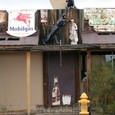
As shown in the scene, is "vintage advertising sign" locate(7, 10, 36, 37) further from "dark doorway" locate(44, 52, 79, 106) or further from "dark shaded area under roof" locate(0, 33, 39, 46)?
"dark doorway" locate(44, 52, 79, 106)

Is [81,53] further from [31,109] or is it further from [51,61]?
[31,109]

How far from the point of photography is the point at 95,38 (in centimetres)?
1903

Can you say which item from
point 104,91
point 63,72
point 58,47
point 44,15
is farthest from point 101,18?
point 104,91

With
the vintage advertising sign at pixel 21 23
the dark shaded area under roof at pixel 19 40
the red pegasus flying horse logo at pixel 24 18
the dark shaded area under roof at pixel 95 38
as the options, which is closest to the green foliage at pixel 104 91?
the dark shaded area under roof at pixel 95 38

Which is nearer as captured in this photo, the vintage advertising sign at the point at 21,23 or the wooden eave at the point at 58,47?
the wooden eave at the point at 58,47

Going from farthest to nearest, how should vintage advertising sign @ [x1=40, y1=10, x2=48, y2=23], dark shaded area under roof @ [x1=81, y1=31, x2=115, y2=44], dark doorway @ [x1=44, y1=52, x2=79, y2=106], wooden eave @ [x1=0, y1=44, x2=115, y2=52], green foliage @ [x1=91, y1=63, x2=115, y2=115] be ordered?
vintage advertising sign @ [x1=40, y1=10, x2=48, y2=23], dark doorway @ [x1=44, y1=52, x2=79, y2=106], dark shaded area under roof @ [x1=81, y1=31, x2=115, y2=44], wooden eave @ [x1=0, y1=44, x2=115, y2=52], green foliage @ [x1=91, y1=63, x2=115, y2=115]

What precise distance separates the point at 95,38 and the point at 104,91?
3.98 metres

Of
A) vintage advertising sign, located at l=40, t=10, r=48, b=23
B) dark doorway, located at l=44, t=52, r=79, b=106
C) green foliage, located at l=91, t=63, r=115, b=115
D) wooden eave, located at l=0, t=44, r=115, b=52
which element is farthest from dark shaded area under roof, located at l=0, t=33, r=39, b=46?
green foliage, located at l=91, t=63, r=115, b=115

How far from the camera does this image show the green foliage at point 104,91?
15.5m

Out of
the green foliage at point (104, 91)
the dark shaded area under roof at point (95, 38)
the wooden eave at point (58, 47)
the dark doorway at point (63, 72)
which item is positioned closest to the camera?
the green foliage at point (104, 91)

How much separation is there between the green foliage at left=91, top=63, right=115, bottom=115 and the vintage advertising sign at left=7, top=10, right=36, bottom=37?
14.9 feet

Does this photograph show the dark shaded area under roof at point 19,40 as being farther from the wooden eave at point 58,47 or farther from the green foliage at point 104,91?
the green foliage at point 104,91

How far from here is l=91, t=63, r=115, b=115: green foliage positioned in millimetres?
15477

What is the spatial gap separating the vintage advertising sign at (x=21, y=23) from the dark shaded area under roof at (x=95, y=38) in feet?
6.77
